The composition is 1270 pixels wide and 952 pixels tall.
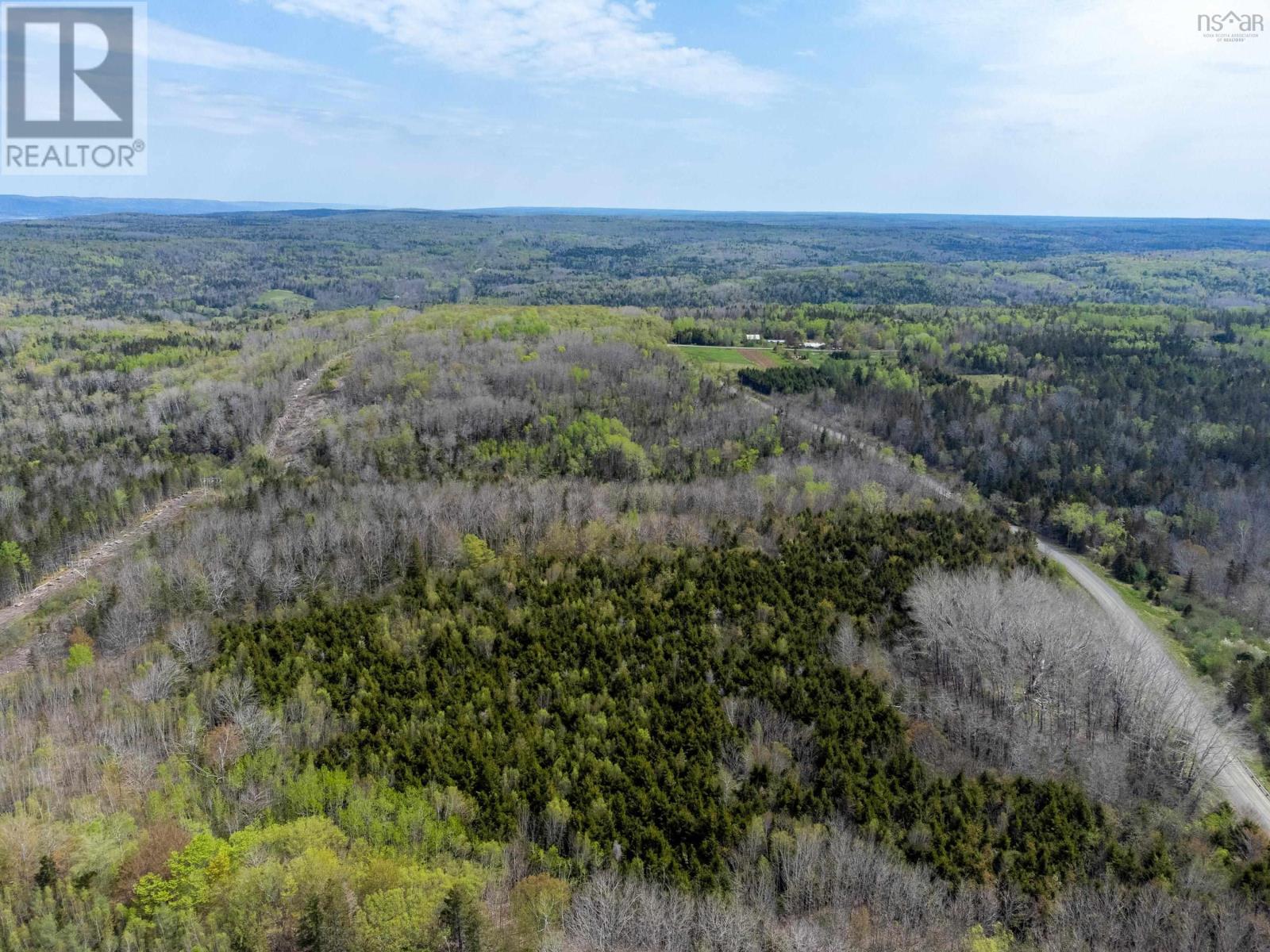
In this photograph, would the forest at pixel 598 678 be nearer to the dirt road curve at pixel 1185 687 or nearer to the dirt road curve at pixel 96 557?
the dirt road curve at pixel 96 557

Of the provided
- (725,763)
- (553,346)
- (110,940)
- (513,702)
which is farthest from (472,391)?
(110,940)

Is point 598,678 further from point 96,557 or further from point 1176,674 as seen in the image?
point 96,557

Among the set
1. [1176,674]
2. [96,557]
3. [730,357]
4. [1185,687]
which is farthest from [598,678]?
[730,357]

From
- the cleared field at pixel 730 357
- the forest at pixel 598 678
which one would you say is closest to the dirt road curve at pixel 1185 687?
the forest at pixel 598 678

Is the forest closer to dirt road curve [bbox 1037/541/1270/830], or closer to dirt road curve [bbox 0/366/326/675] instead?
dirt road curve [bbox 0/366/326/675]

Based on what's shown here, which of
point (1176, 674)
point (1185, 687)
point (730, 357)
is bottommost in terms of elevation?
point (1176, 674)

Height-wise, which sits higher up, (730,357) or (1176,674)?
(730,357)
